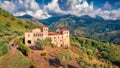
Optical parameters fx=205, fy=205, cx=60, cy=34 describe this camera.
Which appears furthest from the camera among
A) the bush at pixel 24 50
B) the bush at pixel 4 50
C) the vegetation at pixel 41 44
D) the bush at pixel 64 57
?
the vegetation at pixel 41 44

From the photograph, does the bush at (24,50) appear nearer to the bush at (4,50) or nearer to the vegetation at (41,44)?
the bush at (4,50)

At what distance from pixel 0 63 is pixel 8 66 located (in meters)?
3.24

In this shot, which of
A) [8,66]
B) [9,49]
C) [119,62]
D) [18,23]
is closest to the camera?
[8,66]

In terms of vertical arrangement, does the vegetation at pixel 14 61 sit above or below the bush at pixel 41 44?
below

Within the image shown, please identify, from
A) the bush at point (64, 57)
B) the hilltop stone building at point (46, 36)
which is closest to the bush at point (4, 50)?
the hilltop stone building at point (46, 36)

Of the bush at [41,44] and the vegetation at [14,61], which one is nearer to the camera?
the vegetation at [14,61]

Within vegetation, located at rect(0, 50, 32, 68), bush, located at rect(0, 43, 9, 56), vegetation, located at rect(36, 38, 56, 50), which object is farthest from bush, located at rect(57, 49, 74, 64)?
bush, located at rect(0, 43, 9, 56)

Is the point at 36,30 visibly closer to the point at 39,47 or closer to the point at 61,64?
the point at 39,47

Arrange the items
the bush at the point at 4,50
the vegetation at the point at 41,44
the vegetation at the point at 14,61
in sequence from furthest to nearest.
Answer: the vegetation at the point at 41,44 < the bush at the point at 4,50 < the vegetation at the point at 14,61

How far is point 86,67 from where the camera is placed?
83.4 meters

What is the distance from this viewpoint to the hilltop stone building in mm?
91438

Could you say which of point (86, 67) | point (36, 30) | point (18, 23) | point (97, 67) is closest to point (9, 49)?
point (36, 30)

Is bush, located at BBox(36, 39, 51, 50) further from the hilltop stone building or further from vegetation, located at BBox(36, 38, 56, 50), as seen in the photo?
the hilltop stone building

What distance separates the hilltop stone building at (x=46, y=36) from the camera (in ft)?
300
